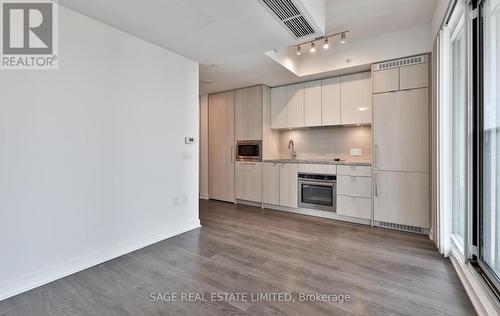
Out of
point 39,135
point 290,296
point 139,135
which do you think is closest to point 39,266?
point 39,135

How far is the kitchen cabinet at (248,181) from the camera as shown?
4.81m

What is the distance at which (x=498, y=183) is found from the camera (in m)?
1.60

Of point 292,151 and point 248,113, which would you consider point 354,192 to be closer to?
point 292,151

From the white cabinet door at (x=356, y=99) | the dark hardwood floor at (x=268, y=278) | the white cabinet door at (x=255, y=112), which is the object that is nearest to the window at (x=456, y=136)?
the dark hardwood floor at (x=268, y=278)

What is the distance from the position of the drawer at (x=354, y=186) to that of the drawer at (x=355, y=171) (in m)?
0.05

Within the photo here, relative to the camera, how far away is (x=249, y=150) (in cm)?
496

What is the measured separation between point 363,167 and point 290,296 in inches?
98.3

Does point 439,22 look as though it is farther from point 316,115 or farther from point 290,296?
point 290,296

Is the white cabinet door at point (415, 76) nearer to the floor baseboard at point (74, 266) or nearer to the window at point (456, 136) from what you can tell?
the window at point (456, 136)

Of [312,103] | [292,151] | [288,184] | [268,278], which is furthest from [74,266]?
[312,103]

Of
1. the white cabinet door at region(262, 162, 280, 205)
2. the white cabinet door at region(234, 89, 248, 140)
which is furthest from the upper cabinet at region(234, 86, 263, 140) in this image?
the white cabinet door at region(262, 162, 280, 205)

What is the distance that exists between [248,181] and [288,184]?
0.92 meters

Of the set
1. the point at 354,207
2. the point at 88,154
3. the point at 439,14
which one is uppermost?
the point at 439,14

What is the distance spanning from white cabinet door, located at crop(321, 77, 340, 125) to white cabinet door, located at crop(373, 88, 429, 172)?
2.30 ft
